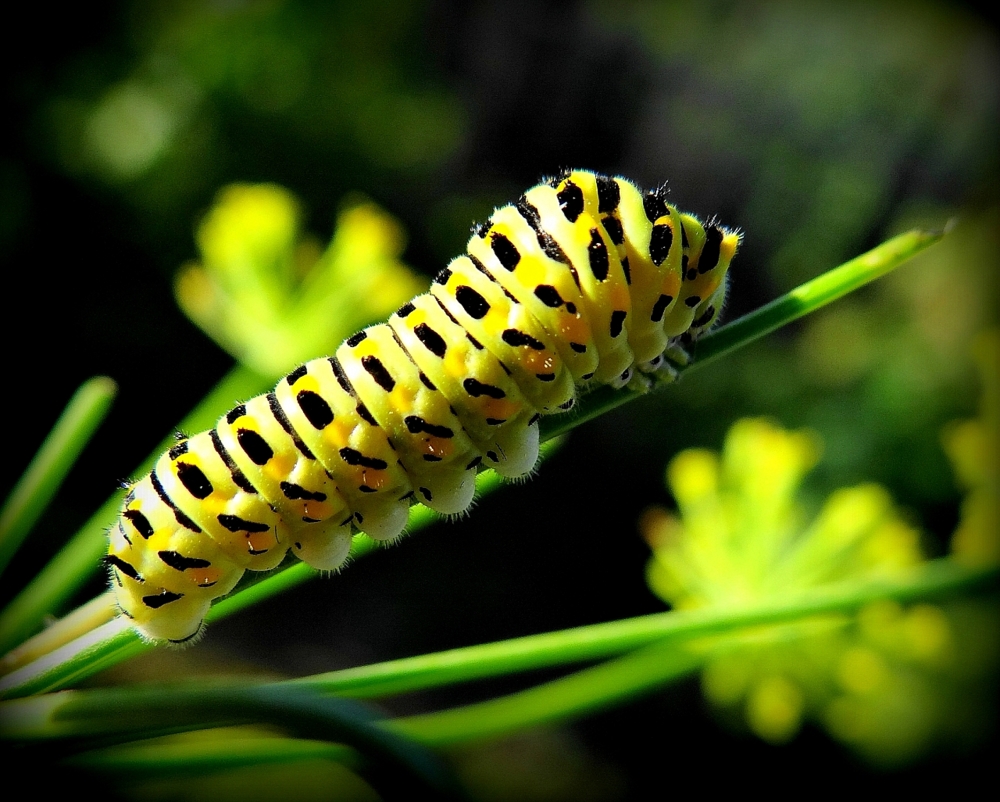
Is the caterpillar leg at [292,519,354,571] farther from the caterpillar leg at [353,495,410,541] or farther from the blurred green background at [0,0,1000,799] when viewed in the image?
the blurred green background at [0,0,1000,799]

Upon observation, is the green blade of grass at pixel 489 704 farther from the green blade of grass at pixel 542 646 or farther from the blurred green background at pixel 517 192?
the blurred green background at pixel 517 192

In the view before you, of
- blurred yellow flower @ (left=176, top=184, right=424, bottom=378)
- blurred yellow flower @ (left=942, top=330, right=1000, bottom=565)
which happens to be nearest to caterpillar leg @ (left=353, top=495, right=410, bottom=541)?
blurred yellow flower @ (left=176, top=184, right=424, bottom=378)

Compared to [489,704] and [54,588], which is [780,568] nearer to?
[489,704]

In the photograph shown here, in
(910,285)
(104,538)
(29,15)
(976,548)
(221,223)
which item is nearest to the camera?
(104,538)

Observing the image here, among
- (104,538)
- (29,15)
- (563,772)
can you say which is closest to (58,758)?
(104,538)

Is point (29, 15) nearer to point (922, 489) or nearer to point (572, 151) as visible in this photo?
point (572, 151)

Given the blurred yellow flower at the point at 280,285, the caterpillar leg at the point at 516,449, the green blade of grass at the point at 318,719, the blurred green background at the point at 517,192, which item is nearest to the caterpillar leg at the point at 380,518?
the caterpillar leg at the point at 516,449

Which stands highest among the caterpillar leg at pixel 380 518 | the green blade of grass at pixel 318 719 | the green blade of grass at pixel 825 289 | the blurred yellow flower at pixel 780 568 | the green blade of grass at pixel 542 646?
the blurred yellow flower at pixel 780 568
